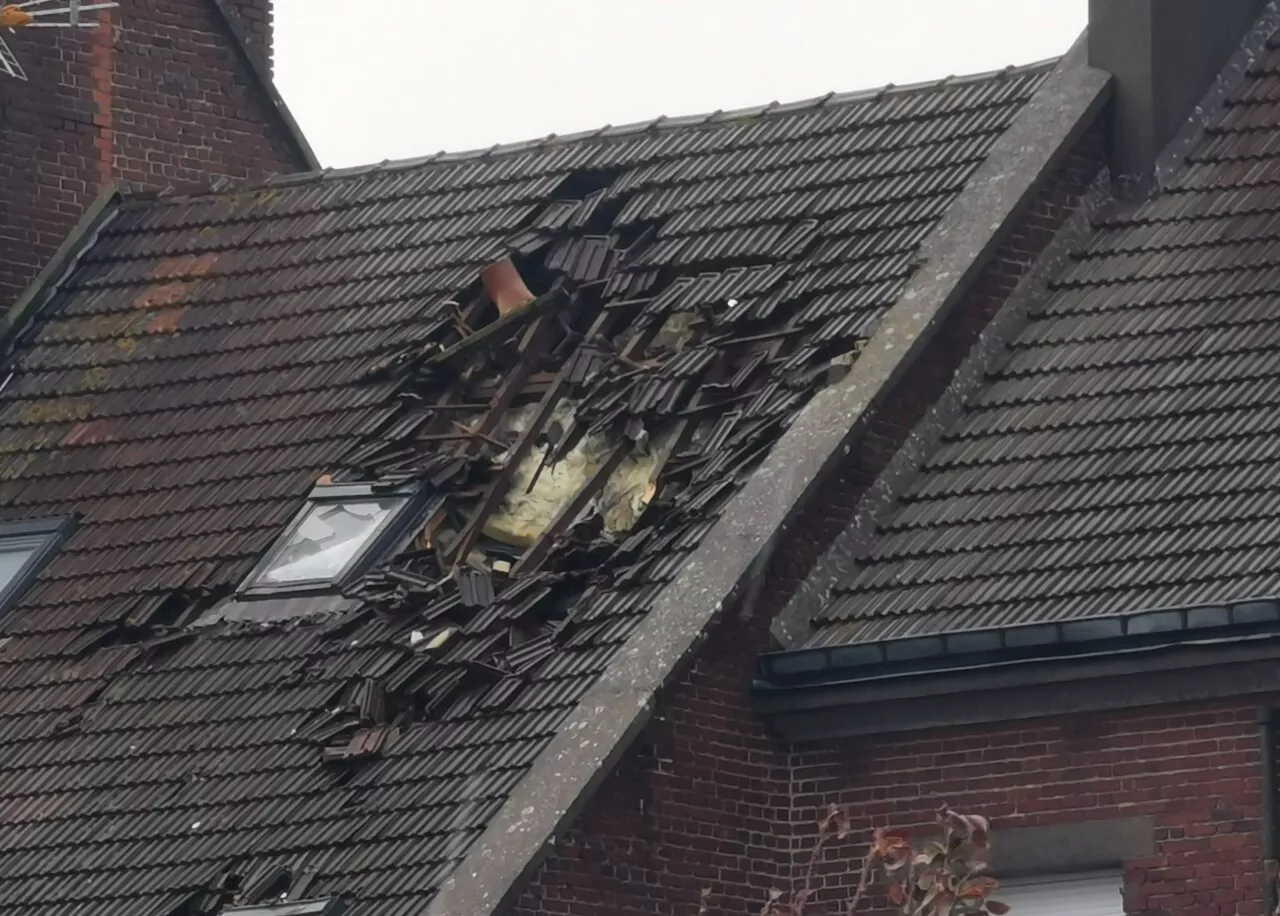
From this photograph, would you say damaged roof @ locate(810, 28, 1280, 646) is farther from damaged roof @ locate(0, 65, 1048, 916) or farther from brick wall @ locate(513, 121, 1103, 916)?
damaged roof @ locate(0, 65, 1048, 916)

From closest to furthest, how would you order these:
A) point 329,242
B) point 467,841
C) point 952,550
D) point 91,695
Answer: point 467,841, point 952,550, point 91,695, point 329,242

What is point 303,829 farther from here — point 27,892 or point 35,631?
point 35,631

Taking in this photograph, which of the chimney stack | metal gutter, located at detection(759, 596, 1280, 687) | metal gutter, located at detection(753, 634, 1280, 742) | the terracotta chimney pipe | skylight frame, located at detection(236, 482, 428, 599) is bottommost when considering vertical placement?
metal gutter, located at detection(753, 634, 1280, 742)

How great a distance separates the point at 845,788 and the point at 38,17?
9.55 meters

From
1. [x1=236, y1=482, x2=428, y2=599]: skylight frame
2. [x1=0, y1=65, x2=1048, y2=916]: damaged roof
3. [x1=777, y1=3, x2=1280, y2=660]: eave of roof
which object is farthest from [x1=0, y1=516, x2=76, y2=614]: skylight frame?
[x1=777, y1=3, x2=1280, y2=660]: eave of roof

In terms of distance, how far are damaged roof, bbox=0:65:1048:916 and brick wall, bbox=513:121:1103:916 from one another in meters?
0.45

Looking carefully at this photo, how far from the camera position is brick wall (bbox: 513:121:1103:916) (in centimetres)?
1898

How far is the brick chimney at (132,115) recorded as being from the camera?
85.6 ft

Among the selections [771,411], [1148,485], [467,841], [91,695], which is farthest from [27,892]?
[1148,485]

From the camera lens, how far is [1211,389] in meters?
20.2

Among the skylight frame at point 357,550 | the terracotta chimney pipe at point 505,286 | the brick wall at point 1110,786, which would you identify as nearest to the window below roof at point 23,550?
the skylight frame at point 357,550

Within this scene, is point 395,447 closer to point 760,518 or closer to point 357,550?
point 357,550

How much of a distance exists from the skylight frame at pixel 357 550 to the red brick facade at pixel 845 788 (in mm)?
2590

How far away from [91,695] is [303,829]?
2539 mm
